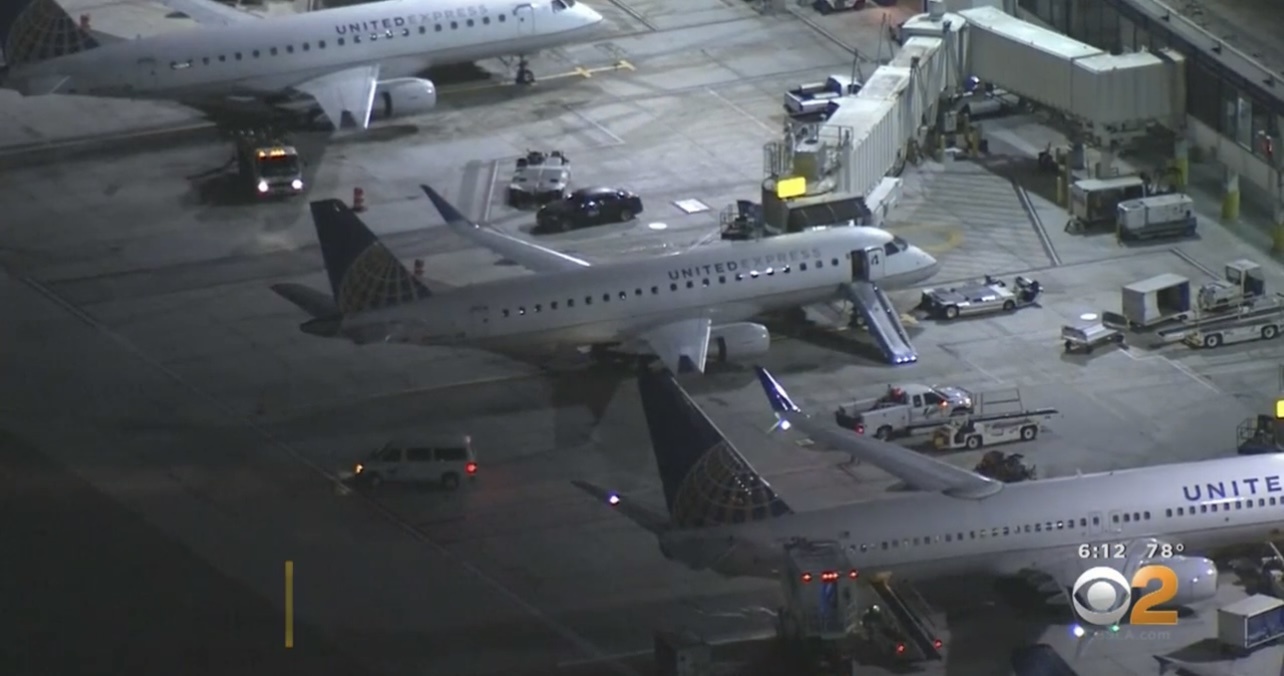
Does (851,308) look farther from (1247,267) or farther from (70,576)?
(70,576)

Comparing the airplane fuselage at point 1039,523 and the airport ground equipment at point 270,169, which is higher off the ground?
the airplane fuselage at point 1039,523

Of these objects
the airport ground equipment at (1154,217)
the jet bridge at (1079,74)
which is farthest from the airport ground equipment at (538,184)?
the airport ground equipment at (1154,217)

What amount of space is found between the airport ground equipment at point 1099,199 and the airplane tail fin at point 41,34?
42.6 meters

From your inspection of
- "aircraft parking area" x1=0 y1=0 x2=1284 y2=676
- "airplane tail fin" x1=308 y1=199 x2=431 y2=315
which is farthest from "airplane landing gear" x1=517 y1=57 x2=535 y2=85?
"airplane tail fin" x1=308 y1=199 x2=431 y2=315

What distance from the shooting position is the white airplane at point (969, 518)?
77375 millimetres

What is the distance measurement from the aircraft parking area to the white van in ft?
2.32

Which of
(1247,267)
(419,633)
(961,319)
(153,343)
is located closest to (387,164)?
(153,343)

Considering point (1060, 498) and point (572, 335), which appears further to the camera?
point (572, 335)

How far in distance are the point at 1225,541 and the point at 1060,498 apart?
5.04 meters

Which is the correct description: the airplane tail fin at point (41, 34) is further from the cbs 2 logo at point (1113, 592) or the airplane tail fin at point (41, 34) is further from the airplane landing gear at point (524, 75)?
the cbs 2 logo at point (1113, 592)

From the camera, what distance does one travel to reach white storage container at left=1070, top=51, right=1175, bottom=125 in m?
115

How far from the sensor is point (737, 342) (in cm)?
9862

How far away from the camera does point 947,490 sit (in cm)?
7906

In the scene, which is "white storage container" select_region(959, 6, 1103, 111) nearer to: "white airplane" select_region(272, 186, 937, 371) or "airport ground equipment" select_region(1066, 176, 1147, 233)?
"airport ground equipment" select_region(1066, 176, 1147, 233)
